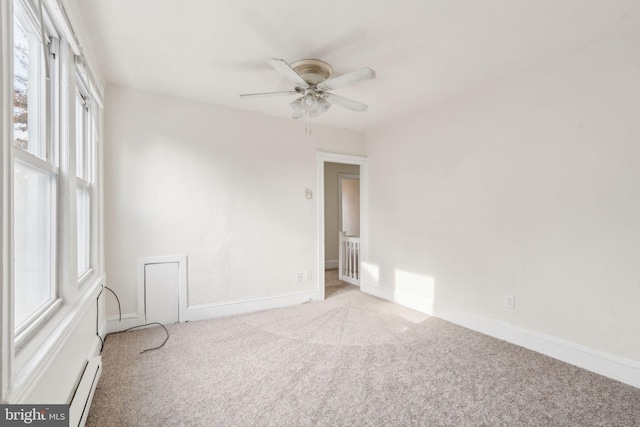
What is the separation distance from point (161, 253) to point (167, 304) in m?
0.56

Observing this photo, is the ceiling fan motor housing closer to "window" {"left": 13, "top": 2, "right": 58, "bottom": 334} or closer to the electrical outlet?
"window" {"left": 13, "top": 2, "right": 58, "bottom": 334}

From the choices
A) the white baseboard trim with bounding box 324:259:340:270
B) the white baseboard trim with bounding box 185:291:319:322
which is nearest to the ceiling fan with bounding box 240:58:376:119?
the white baseboard trim with bounding box 185:291:319:322

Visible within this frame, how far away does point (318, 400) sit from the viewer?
6.35 ft

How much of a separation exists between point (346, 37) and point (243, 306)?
3052 millimetres

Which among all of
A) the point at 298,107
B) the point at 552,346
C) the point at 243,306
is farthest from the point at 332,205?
the point at 552,346

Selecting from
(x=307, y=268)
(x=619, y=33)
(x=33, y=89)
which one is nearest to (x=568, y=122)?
(x=619, y=33)

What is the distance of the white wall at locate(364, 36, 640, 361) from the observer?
7.22ft

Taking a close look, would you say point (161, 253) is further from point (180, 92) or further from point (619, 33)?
point (619, 33)

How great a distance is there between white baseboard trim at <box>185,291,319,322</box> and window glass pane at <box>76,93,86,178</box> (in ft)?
5.84

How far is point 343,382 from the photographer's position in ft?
7.00

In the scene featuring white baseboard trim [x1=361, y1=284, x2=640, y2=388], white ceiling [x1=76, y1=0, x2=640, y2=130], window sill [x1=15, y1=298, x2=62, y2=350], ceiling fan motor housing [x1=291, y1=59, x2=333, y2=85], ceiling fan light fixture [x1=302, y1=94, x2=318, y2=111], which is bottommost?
white baseboard trim [x1=361, y1=284, x2=640, y2=388]

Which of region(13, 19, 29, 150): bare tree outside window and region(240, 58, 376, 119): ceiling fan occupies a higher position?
region(240, 58, 376, 119): ceiling fan

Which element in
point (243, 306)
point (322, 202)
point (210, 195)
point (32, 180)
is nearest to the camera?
point (32, 180)

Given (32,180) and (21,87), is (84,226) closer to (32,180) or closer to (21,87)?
(32,180)
